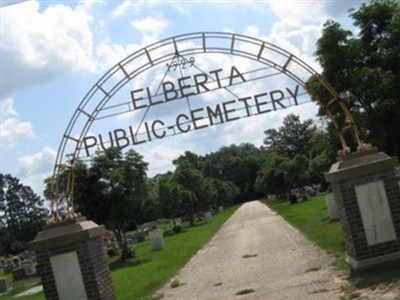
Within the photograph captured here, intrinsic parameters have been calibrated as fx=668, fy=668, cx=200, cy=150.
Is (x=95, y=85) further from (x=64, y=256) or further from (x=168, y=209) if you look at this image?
(x=168, y=209)

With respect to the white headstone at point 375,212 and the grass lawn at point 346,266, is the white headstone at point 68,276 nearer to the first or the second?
the grass lawn at point 346,266

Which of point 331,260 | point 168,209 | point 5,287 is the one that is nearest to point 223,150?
point 168,209

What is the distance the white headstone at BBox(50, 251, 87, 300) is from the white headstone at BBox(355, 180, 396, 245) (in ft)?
15.8

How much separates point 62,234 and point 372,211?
5.16 metres

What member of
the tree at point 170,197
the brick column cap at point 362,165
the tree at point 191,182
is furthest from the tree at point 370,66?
the tree at point 191,182

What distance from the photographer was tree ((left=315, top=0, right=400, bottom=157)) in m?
16.0

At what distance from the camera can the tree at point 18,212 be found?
9844 cm

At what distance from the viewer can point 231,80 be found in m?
12.0

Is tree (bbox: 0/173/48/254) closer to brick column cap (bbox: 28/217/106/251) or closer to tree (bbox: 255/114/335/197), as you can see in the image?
tree (bbox: 255/114/335/197)

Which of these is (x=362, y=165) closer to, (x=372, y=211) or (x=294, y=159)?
(x=372, y=211)

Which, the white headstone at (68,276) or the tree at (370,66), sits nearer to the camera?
the white headstone at (68,276)

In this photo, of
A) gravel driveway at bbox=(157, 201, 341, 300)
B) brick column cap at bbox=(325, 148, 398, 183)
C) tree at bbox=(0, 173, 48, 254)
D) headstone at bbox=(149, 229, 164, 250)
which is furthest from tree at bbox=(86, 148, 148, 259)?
tree at bbox=(0, 173, 48, 254)

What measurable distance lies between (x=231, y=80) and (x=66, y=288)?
15.1 ft

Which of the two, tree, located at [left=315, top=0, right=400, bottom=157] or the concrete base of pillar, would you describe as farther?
tree, located at [left=315, top=0, right=400, bottom=157]
